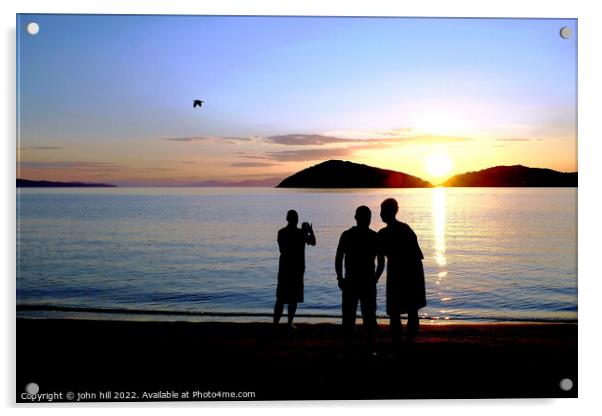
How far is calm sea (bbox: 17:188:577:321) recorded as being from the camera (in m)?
6.60

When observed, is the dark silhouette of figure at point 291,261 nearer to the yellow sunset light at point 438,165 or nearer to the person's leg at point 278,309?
the person's leg at point 278,309

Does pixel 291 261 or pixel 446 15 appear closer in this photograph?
pixel 446 15

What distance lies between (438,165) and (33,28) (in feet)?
15.5

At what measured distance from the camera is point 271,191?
859cm

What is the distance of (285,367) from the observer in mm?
5574

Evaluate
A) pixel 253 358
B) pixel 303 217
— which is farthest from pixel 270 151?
pixel 303 217

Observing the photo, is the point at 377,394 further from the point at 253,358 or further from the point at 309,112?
the point at 309,112

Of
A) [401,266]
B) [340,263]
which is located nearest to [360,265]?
[340,263]

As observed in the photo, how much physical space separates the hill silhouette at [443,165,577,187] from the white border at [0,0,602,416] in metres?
0.76

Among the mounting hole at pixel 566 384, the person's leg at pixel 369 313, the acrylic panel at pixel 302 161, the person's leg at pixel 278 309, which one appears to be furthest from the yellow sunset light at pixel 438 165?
the mounting hole at pixel 566 384

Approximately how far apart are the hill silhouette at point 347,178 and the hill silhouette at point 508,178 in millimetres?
468

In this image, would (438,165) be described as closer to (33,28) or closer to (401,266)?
(401,266)

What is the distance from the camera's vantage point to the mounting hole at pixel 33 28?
561cm

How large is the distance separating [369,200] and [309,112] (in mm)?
Answer: 2287
